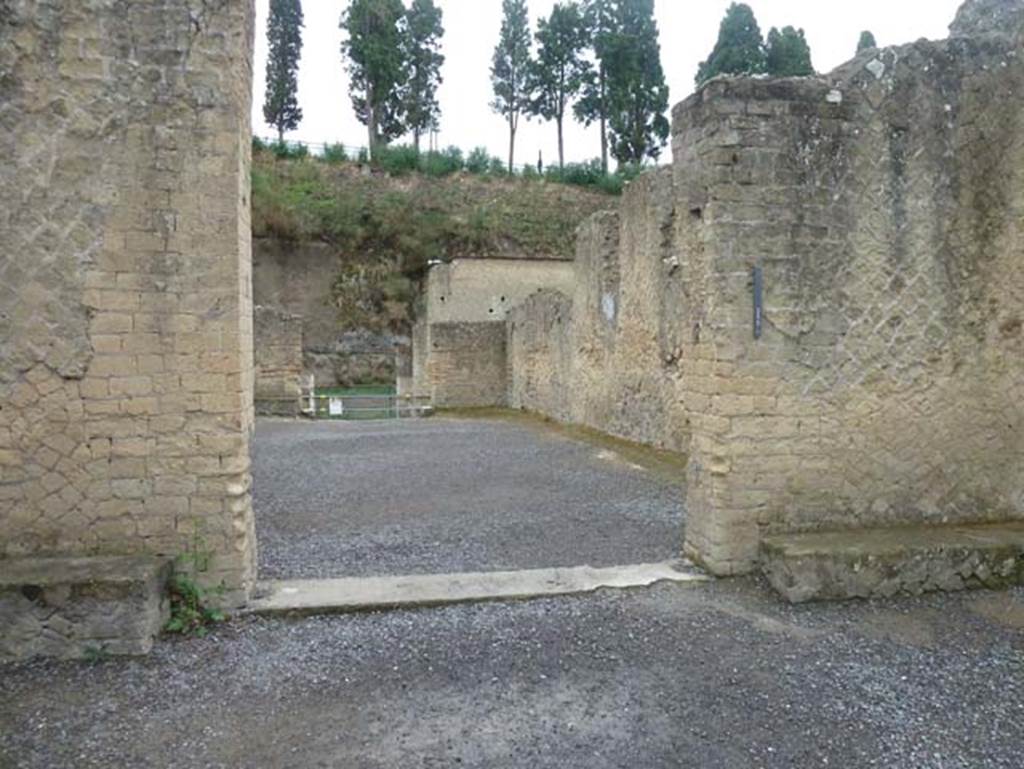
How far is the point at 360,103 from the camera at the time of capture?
43344 mm

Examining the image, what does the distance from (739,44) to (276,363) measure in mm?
27375

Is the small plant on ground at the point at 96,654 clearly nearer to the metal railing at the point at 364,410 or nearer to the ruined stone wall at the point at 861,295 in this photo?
the ruined stone wall at the point at 861,295

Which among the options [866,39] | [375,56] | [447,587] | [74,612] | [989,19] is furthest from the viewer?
[375,56]

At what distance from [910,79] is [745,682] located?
4.19 metres

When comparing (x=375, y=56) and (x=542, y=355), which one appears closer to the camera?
(x=542, y=355)

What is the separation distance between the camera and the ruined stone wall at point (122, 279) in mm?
4348

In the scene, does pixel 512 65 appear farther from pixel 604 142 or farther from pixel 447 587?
pixel 447 587

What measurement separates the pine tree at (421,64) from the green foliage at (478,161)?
16.2 feet

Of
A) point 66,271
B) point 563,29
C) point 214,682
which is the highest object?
point 563,29

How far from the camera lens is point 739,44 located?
118 feet

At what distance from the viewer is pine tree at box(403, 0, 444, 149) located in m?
43.8

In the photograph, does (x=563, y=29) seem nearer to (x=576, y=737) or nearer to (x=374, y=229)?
(x=374, y=229)

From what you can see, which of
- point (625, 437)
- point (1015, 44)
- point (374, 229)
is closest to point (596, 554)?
point (1015, 44)

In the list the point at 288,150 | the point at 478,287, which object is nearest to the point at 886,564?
the point at 478,287
